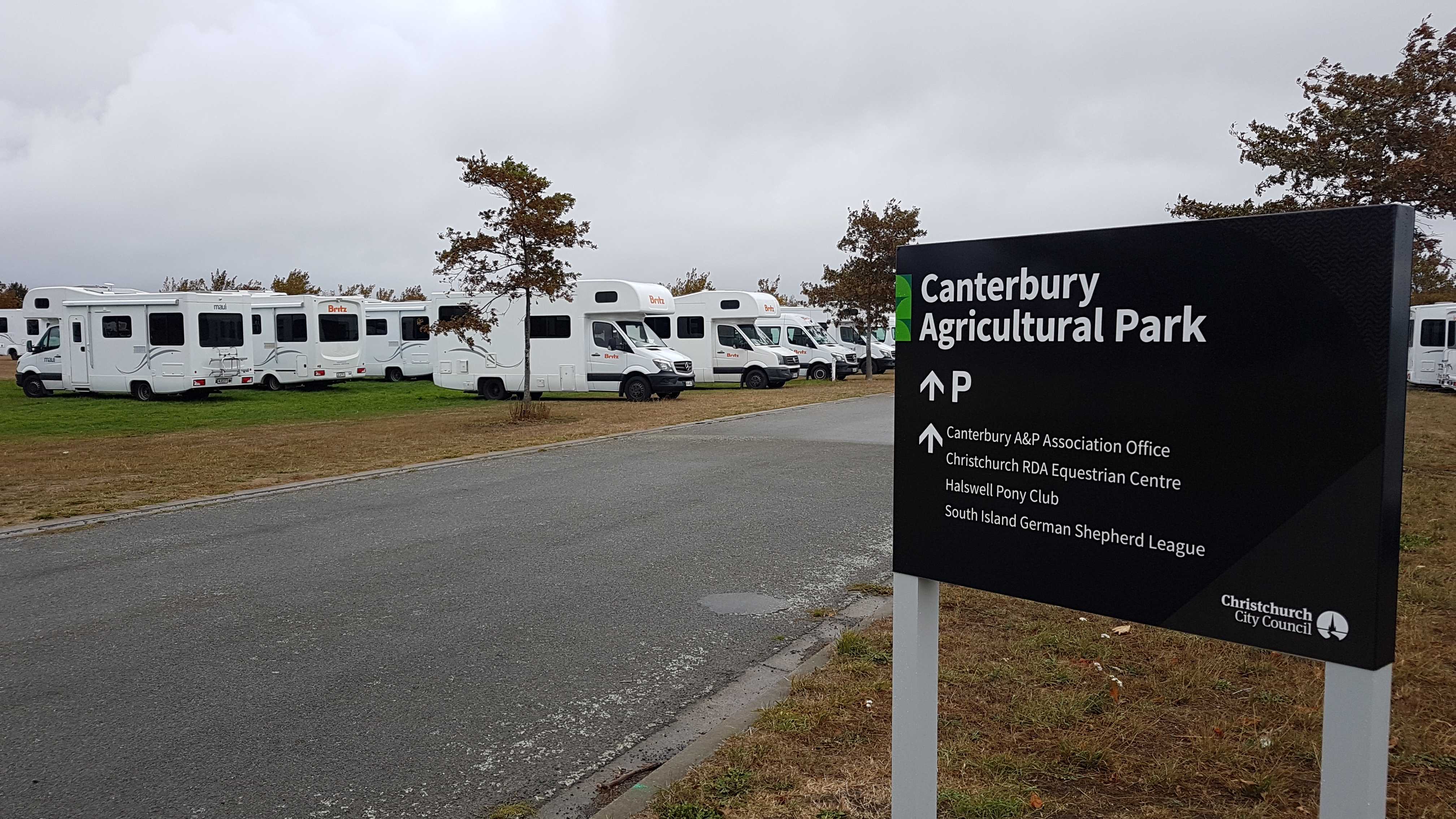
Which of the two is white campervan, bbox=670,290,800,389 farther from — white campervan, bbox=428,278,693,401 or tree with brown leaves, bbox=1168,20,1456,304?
tree with brown leaves, bbox=1168,20,1456,304

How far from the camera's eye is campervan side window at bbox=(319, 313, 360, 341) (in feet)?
101

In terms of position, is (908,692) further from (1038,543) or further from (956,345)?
(956,345)

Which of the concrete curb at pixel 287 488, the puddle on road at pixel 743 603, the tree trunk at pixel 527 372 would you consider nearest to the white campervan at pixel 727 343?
the tree trunk at pixel 527 372

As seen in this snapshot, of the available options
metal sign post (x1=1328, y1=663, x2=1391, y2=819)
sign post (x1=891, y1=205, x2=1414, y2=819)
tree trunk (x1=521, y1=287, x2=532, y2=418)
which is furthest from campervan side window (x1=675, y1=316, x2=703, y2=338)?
metal sign post (x1=1328, y1=663, x2=1391, y2=819)

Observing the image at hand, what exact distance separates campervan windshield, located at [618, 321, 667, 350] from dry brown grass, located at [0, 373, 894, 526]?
5.57 feet

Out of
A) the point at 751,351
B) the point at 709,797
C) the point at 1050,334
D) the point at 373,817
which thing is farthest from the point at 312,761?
the point at 751,351

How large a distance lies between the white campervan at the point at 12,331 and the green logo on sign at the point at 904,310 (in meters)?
60.0

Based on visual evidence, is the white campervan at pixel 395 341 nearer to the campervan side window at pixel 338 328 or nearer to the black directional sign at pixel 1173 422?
the campervan side window at pixel 338 328

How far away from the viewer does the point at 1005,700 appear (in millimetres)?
4516

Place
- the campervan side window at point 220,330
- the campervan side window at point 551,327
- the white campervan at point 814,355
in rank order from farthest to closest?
1. the white campervan at point 814,355
2. the campervan side window at point 220,330
3. the campervan side window at point 551,327

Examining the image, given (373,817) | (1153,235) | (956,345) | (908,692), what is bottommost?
(373,817)

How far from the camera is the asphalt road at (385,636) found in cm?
395

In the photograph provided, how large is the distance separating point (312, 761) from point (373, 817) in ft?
2.02

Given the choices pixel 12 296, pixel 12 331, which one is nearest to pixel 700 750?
pixel 12 331
